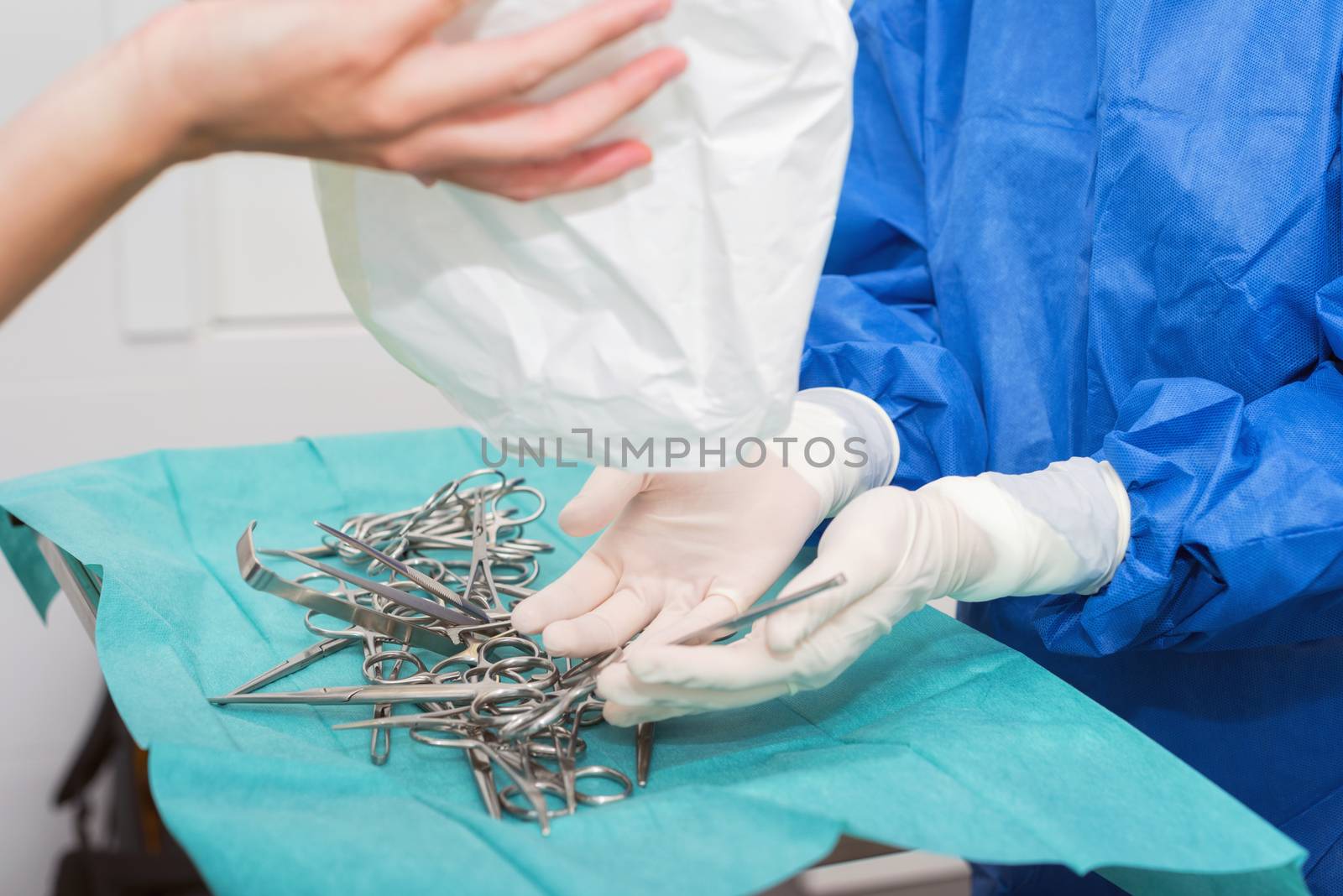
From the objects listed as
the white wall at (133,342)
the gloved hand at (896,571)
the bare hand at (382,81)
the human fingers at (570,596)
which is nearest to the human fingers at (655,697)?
the gloved hand at (896,571)

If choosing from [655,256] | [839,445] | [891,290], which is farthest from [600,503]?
[891,290]

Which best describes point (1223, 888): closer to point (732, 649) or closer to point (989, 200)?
point (732, 649)

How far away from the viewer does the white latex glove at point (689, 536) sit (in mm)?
908

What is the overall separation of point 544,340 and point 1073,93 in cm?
69

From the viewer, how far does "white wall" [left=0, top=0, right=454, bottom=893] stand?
2.03 m

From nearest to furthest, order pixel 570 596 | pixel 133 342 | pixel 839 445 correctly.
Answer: pixel 570 596, pixel 839 445, pixel 133 342

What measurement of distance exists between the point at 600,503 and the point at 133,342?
1535 millimetres

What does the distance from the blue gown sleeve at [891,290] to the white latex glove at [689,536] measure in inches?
Result: 3.3

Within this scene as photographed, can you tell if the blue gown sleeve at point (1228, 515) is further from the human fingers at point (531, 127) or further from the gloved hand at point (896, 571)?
the human fingers at point (531, 127)

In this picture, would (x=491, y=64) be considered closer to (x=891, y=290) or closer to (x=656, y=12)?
(x=656, y=12)

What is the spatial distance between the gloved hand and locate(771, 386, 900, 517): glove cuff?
0.32ft

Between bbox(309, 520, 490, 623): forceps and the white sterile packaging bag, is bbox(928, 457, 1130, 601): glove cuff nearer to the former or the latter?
the white sterile packaging bag

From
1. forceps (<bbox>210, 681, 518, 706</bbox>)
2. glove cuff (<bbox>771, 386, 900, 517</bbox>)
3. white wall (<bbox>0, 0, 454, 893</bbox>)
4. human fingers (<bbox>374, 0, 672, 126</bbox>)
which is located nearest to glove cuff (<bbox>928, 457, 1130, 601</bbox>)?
glove cuff (<bbox>771, 386, 900, 517</bbox>)

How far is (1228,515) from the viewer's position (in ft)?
2.81
